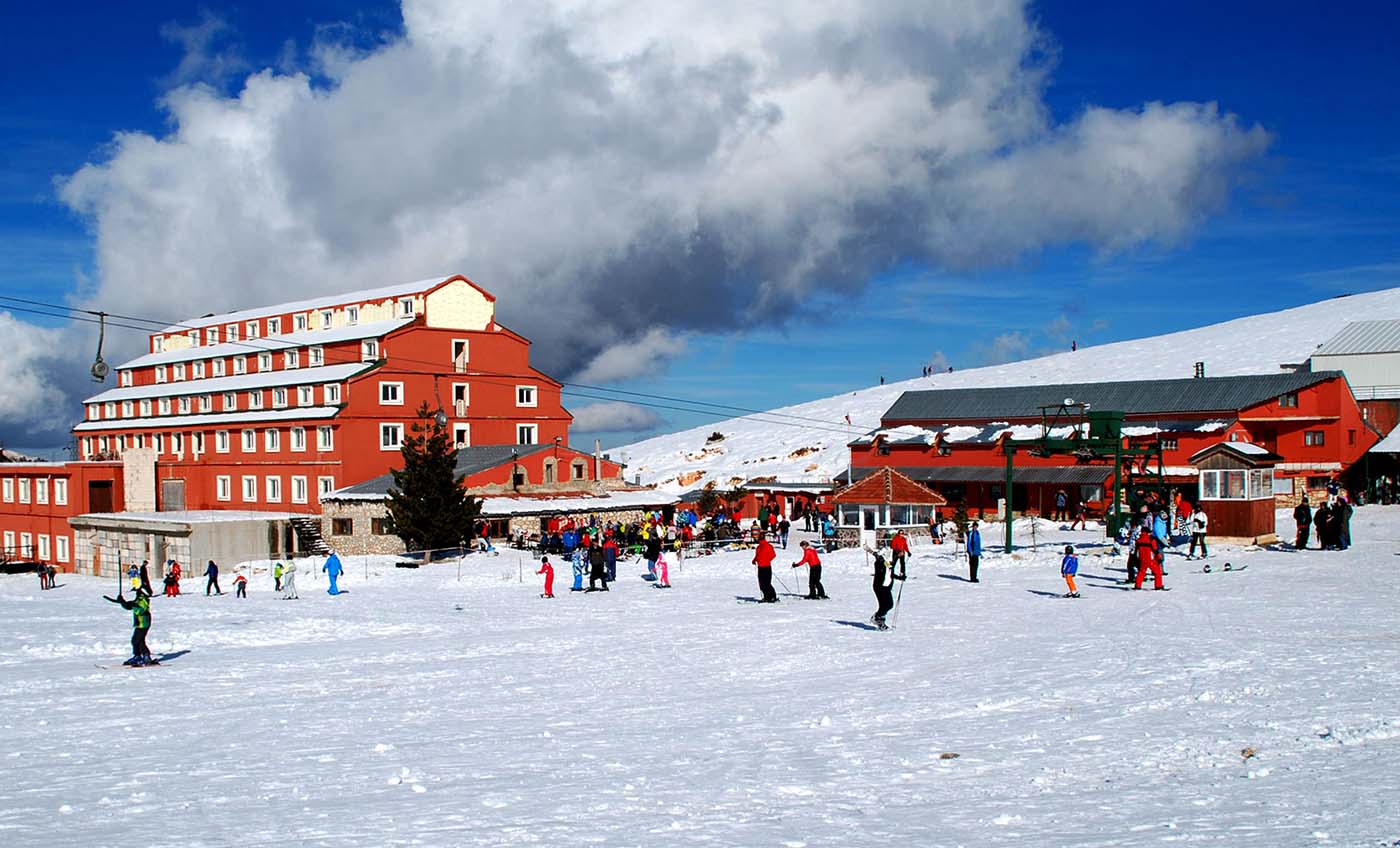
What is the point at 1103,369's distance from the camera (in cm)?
11800

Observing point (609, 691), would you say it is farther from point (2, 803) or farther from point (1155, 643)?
point (1155, 643)

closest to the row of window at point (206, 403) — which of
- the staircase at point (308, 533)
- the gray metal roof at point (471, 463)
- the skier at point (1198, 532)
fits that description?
the gray metal roof at point (471, 463)

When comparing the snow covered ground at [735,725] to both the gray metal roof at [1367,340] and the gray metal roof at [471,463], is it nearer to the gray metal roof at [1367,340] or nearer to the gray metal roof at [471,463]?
the gray metal roof at [471,463]

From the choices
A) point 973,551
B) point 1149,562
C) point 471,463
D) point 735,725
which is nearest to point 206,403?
point 471,463

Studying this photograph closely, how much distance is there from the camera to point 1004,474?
58031 mm

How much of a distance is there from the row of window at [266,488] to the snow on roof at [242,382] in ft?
16.8

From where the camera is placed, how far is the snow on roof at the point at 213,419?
5925 cm

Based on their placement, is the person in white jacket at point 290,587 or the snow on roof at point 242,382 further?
the snow on roof at point 242,382

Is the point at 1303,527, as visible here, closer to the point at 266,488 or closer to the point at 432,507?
the point at 432,507

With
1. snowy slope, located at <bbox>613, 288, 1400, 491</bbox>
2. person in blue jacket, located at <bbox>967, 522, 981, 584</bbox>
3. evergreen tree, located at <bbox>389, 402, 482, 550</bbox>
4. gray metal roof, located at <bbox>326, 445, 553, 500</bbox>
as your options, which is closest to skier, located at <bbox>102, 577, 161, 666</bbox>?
person in blue jacket, located at <bbox>967, 522, 981, 584</bbox>

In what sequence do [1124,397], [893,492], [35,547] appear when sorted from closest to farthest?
1. [893,492]
2. [1124,397]
3. [35,547]

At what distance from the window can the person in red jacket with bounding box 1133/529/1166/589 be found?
134 ft

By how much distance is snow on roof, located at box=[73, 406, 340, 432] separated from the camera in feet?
194

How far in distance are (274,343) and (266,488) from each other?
12.1m
